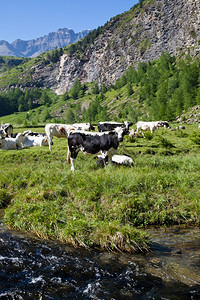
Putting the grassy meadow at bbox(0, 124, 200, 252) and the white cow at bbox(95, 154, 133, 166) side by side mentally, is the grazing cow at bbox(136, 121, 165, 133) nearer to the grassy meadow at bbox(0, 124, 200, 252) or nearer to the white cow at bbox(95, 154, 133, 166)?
the white cow at bbox(95, 154, 133, 166)

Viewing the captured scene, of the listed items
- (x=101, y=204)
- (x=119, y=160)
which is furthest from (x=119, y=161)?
(x=101, y=204)

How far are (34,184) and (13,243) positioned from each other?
5.06 metres

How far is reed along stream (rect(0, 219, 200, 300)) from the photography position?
512 cm

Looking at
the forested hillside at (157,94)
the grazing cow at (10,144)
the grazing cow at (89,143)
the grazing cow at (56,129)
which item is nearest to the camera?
the grazing cow at (89,143)

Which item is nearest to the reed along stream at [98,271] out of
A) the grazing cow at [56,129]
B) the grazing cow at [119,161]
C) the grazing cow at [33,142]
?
the grazing cow at [119,161]

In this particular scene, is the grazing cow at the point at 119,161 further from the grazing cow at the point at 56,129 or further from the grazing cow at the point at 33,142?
the grazing cow at the point at 33,142

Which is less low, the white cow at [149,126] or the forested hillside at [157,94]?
the forested hillside at [157,94]

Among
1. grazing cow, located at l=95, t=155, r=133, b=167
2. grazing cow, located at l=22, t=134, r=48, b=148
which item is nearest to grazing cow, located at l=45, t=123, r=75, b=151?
grazing cow, located at l=22, t=134, r=48, b=148

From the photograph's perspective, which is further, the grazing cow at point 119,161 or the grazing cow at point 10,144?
the grazing cow at point 10,144

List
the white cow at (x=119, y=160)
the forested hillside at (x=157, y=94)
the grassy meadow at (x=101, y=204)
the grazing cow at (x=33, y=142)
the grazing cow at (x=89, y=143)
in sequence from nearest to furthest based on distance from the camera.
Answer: the grassy meadow at (x=101, y=204)
the grazing cow at (x=89, y=143)
the white cow at (x=119, y=160)
the grazing cow at (x=33, y=142)
the forested hillside at (x=157, y=94)

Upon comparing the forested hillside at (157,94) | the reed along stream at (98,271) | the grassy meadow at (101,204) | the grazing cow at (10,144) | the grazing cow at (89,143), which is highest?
the forested hillside at (157,94)

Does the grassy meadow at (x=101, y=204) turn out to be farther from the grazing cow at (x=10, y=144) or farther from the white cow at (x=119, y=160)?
the grazing cow at (x=10, y=144)

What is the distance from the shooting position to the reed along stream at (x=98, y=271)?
512 centimetres

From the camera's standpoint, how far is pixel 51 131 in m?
25.6
